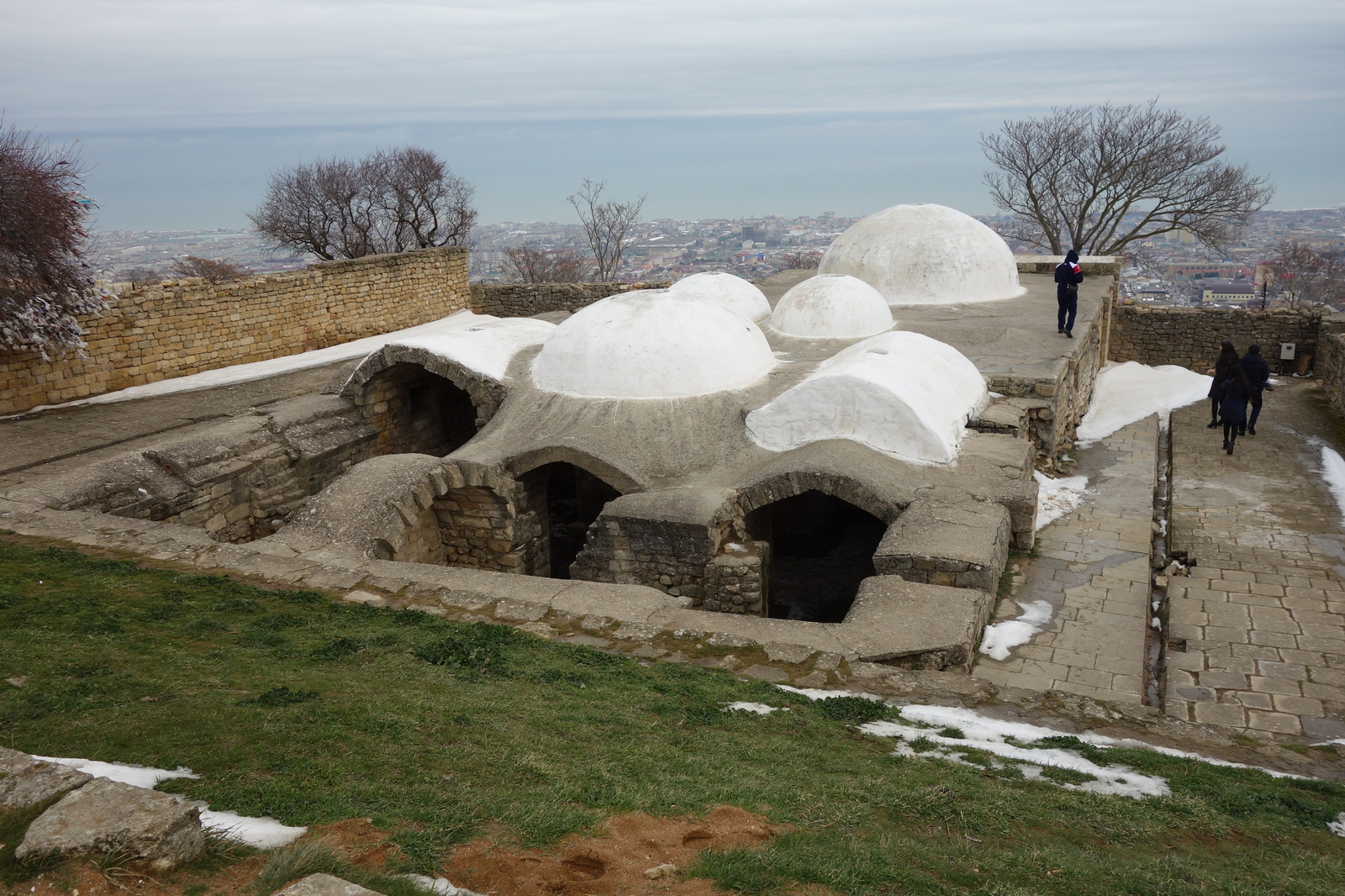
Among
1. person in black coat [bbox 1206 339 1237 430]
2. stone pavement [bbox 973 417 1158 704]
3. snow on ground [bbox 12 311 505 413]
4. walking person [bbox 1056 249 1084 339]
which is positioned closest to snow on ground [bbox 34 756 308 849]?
stone pavement [bbox 973 417 1158 704]

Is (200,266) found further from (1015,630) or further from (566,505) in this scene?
(1015,630)

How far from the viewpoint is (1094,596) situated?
8.20 meters

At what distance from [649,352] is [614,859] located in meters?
7.99

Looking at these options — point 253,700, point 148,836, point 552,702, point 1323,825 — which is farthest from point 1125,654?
point 148,836

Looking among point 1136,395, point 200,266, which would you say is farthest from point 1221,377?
point 200,266

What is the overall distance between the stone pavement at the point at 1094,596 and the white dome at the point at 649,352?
4076 millimetres

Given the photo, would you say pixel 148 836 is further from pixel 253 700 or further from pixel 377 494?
pixel 377 494

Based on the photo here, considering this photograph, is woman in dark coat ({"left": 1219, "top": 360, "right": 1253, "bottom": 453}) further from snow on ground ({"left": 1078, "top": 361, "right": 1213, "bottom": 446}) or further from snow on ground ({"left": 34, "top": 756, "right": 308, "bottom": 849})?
snow on ground ({"left": 34, "top": 756, "right": 308, "bottom": 849})

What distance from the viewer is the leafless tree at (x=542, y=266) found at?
3778 cm

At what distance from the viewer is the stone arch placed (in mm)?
11391

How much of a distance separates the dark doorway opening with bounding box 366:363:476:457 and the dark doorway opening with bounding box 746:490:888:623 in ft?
14.6

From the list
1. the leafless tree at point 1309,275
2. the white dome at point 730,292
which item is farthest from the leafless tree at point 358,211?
the leafless tree at point 1309,275

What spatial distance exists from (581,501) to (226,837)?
31.2 ft

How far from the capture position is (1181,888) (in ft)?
10.5
